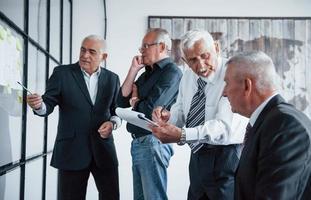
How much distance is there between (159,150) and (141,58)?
1.81ft

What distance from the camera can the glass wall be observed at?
1.99 meters

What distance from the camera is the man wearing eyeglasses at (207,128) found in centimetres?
162

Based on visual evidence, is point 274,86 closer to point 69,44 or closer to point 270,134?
point 270,134

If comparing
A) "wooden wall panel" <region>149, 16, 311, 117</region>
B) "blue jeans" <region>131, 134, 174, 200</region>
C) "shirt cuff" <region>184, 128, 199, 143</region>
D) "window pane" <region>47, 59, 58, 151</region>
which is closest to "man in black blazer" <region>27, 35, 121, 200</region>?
"blue jeans" <region>131, 134, 174, 200</region>

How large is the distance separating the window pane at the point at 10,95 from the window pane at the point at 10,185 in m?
0.08

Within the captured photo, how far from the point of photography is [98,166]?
2.27 metres

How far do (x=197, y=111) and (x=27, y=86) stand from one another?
4.02ft

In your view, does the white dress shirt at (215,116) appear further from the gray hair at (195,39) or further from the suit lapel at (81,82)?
the suit lapel at (81,82)

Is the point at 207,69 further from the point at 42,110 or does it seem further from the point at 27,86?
the point at 27,86

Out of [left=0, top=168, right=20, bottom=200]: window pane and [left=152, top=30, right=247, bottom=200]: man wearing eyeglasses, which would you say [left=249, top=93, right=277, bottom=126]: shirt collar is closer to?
[left=152, top=30, right=247, bottom=200]: man wearing eyeglasses

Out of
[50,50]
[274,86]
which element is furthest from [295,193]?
[50,50]

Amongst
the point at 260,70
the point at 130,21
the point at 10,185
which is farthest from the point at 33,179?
the point at 260,70

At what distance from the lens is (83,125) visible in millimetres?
2268

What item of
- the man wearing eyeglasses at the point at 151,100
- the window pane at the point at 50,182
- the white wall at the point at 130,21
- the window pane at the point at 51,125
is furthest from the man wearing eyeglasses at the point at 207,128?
the white wall at the point at 130,21
